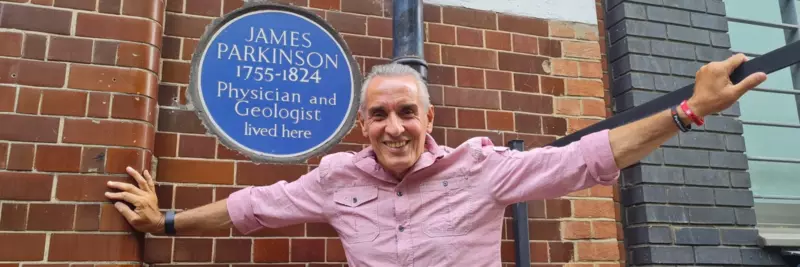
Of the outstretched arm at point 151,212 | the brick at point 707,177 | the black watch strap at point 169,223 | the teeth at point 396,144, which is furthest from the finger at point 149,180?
the brick at point 707,177

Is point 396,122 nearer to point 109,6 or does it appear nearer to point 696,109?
point 696,109

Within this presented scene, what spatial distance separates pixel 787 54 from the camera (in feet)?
4.96

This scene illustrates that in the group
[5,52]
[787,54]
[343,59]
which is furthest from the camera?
[343,59]

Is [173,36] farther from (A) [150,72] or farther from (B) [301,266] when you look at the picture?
(B) [301,266]

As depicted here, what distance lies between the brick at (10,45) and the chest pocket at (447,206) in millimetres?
1437

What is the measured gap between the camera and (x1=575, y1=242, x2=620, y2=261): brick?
2.84m

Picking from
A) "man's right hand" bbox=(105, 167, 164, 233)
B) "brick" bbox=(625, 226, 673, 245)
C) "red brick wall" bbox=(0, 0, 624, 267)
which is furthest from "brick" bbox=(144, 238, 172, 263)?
"brick" bbox=(625, 226, 673, 245)

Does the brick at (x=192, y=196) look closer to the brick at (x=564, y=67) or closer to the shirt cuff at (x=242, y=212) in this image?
the shirt cuff at (x=242, y=212)

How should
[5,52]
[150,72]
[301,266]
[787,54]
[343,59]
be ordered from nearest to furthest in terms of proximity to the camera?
1. [787,54]
2. [5,52]
3. [150,72]
4. [301,266]
5. [343,59]

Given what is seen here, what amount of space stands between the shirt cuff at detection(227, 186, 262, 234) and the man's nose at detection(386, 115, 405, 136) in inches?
22.4

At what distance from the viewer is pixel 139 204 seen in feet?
7.16

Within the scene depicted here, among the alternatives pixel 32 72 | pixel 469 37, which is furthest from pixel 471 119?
pixel 32 72

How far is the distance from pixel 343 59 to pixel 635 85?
1481 millimetres

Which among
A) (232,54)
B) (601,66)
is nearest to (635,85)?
(601,66)
